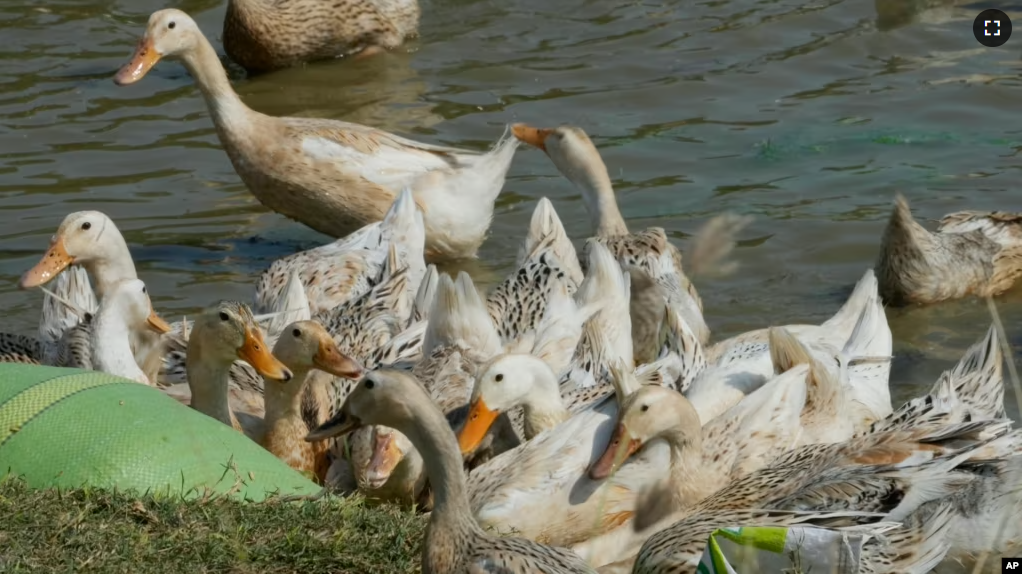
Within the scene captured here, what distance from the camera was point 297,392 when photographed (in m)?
6.89

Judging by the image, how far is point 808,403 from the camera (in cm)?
686

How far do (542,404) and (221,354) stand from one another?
1.28 m

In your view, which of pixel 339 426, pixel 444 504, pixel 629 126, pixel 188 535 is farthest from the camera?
pixel 629 126

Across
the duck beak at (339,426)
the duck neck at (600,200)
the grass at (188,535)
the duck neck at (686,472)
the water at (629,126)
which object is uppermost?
the duck beak at (339,426)

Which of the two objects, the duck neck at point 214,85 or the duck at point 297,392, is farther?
the duck neck at point 214,85

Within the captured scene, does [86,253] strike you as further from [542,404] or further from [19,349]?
[542,404]

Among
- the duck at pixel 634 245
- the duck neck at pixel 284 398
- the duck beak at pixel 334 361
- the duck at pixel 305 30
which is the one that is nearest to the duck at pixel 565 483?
the duck beak at pixel 334 361

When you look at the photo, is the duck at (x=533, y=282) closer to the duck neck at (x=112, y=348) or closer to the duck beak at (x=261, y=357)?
the duck beak at (x=261, y=357)

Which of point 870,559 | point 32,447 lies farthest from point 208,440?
point 870,559

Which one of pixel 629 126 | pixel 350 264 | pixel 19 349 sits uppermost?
pixel 19 349

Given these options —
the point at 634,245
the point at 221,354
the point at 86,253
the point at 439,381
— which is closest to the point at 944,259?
the point at 634,245

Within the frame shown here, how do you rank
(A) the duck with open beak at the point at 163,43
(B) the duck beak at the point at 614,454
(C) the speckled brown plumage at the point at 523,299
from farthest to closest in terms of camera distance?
(A) the duck with open beak at the point at 163,43
(C) the speckled brown plumage at the point at 523,299
(B) the duck beak at the point at 614,454

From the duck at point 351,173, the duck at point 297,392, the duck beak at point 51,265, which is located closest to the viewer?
the duck at point 297,392

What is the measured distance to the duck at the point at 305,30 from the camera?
43.4ft
